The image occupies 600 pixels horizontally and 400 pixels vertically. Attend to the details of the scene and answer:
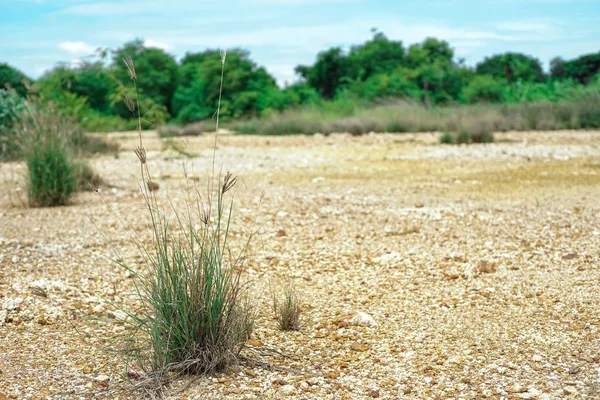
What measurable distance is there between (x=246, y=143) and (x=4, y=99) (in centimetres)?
560

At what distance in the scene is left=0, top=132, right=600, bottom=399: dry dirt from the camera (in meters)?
2.92

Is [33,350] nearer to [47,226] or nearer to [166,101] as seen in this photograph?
[47,226]

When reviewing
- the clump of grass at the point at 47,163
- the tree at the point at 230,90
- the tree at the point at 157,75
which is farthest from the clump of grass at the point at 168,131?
the clump of grass at the point at 47,163

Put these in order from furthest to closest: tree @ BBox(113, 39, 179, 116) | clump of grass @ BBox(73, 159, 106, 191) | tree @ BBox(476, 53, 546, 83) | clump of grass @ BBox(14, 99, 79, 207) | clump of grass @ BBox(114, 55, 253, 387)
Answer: tree @ BBox(476, 53, 546, 83) → tree @ BBox(113, 39, 179, 116) → clump of grass @ BBox(73, 159, 106, 191) → clump of grass @ BBox(14, 99, 79, 207) → clump of grass @ BBox(114, 55, 253, 387)

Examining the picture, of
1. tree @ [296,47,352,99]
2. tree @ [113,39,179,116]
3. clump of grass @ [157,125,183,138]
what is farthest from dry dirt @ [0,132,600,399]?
tree @ [296,47,352,99]

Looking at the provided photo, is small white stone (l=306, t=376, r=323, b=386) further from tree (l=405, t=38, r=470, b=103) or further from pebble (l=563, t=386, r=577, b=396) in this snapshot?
tree (l=405, t=38, r=470, b=103)

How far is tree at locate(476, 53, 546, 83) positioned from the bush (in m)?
28.7

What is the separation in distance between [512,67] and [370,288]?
3222 cm

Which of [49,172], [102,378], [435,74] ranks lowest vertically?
[102,378]

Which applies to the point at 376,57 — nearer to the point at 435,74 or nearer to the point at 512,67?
the point at 435,74

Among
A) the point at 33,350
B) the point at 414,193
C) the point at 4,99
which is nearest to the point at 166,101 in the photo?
the point at 4,99

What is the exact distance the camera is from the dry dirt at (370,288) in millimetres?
2924

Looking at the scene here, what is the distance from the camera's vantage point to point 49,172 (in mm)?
6879

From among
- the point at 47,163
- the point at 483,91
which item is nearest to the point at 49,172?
the point at 47,163
